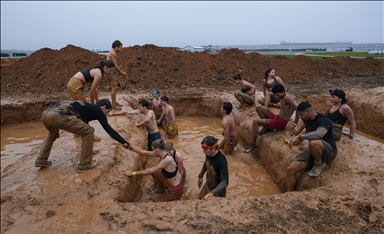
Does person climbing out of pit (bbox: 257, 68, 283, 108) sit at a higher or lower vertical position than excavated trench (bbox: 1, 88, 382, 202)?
higher

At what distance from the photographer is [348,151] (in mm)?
4500

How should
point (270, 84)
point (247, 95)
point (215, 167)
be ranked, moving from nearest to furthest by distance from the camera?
1. point (215, 167)
2. point (270, 84)
3. point (247, 95)

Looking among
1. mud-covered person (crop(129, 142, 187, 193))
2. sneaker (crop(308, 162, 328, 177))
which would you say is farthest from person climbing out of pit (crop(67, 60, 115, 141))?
sneaker (crop(308, 162, 328, 177))

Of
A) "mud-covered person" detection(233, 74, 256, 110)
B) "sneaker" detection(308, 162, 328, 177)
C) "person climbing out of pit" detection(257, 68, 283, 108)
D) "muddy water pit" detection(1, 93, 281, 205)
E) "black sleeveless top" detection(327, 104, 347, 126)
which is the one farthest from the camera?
"mud-covered person" detection(233, 74, 256, 110)

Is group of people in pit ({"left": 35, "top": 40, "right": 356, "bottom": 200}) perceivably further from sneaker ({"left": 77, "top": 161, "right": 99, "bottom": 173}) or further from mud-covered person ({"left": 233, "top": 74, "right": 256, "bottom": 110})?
mud-covered person ({"left": 233, "top": 74, "right": 256, "bottom": 110})

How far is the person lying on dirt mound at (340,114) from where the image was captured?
4.76 meters

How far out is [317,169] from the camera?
13.5 ft

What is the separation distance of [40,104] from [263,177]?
30.0ft

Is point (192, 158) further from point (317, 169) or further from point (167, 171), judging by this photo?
point (317, 169)

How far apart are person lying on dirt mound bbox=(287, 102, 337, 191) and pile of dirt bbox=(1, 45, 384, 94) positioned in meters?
9.17

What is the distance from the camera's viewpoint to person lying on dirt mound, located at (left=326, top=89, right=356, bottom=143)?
476cm

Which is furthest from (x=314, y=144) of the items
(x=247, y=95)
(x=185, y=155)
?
(x=247, y=95)

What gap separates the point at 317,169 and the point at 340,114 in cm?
148

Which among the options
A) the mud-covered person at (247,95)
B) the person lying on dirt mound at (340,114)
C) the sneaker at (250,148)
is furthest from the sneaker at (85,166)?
the mud-covered person at (247,95)
